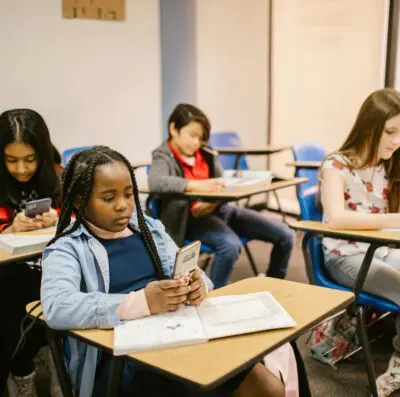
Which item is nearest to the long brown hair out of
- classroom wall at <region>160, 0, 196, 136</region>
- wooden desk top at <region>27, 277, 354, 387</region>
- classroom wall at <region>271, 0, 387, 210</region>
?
wooden desk top at <region>27, 277, 354, 387</region>

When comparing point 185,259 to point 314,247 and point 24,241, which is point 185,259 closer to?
point 24,241

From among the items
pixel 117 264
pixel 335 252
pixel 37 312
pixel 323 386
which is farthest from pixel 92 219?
pixel 323 386

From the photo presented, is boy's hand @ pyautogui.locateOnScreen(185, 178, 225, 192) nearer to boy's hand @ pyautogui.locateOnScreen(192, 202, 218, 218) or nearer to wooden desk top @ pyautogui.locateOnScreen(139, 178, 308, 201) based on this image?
wooden desk top @ pyautogui.locateOnScreen(139, 178, 308, 201)

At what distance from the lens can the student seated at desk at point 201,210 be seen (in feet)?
9.25

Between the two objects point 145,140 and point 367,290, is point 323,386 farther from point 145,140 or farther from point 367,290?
point 145,140

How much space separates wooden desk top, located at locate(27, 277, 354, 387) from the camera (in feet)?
3.38

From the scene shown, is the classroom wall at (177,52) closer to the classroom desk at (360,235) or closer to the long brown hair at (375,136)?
the long brown hair at (375,136)

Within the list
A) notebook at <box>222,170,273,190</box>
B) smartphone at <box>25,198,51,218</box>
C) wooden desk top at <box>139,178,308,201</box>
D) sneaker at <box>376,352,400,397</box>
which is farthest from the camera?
notebook at <box>222,170,273,190</box>

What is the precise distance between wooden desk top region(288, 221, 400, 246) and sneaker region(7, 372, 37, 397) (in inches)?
43.5

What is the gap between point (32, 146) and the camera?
219cm

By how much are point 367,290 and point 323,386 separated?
488mm

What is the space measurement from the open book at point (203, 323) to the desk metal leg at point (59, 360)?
24 cm

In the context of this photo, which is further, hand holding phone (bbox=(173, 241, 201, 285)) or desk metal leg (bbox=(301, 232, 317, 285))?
desk metal leg (bbox=(301, 232, 317, 285))

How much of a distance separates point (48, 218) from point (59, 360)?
789 mm
